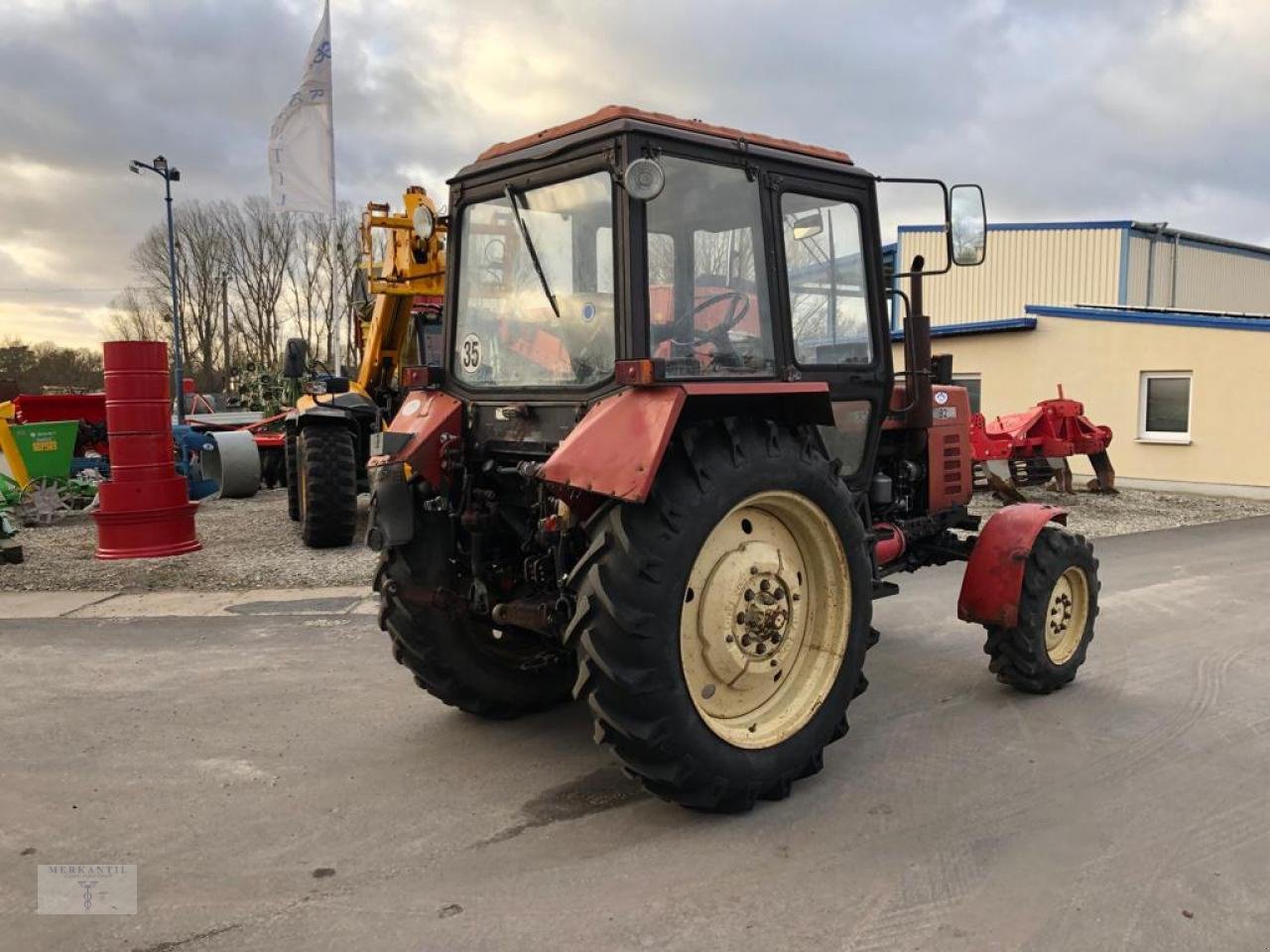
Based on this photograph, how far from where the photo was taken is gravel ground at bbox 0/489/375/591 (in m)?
7.96

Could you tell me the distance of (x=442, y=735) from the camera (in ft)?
14.4

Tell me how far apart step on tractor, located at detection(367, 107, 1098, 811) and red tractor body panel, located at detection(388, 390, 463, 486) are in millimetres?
13

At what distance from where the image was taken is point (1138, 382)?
15.3 m

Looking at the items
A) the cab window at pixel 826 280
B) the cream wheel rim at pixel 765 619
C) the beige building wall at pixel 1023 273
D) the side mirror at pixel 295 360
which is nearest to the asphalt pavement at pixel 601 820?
the cream wheel rim at pixel 765 619

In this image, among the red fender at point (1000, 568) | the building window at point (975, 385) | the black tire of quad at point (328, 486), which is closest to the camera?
the red fender at point (1000, 568)

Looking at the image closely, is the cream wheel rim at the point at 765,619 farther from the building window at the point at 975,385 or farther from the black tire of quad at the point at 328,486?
the building window at the point at 975,385

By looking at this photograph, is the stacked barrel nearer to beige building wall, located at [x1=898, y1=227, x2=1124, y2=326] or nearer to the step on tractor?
the step on tractor

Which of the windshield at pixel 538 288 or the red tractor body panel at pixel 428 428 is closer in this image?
the windshield at pixel 538 288

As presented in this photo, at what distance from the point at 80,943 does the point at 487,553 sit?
6.65 ft

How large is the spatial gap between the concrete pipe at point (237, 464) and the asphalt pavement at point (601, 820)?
7685mm

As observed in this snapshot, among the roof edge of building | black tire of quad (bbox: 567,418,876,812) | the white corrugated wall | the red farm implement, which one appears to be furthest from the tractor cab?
the white corrugated wall

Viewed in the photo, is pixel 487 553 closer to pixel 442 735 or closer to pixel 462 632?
pixel 462 632

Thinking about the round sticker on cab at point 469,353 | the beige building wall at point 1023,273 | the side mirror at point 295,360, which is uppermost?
the beige building wall at point 1023,273

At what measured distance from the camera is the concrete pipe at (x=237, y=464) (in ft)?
42.4
